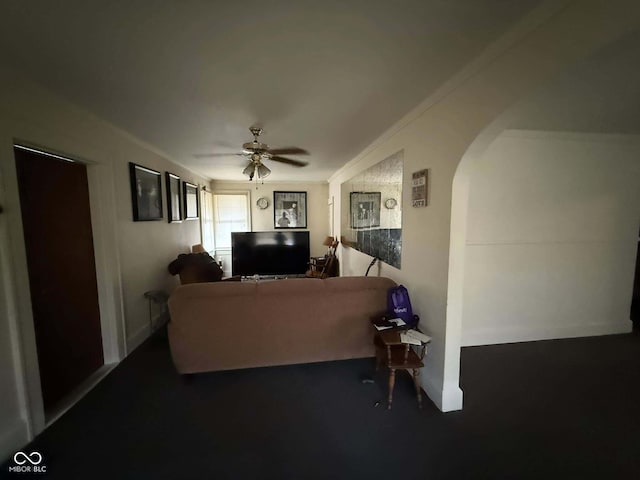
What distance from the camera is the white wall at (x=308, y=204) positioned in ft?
19.8

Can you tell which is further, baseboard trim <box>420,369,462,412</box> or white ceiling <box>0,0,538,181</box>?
baseboard trim <box>420,369,462,412</box>

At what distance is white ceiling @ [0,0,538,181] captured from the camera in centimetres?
109

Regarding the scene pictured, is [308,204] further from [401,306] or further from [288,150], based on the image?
[401,306]


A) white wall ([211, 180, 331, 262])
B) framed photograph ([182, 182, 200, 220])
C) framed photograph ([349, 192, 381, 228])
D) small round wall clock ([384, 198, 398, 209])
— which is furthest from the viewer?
white wall ([211, 180, 331, 262])

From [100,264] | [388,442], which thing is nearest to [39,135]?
[100,264]

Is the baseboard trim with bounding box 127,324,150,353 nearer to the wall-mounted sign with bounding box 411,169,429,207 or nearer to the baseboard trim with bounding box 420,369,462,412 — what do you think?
the baseboard trim with bounding box 420,369,462,412

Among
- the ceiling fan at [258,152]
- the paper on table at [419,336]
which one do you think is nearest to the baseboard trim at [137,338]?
the ceiling fan at [258,152]

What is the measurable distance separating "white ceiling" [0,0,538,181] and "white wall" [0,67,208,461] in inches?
8.3

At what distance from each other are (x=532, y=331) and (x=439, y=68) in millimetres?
3030

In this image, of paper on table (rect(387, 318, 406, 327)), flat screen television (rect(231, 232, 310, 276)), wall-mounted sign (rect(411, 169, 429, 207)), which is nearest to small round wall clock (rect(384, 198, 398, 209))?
wall-mounted sign (rect(411, 169, 429, 207))

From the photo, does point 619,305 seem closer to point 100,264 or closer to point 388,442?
point 388,442

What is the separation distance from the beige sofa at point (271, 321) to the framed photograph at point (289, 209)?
4.10 meters

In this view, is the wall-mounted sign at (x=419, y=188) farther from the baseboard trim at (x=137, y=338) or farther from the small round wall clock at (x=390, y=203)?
the baseboard trim at (x=137, y=338)

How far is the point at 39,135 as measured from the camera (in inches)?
67.9
